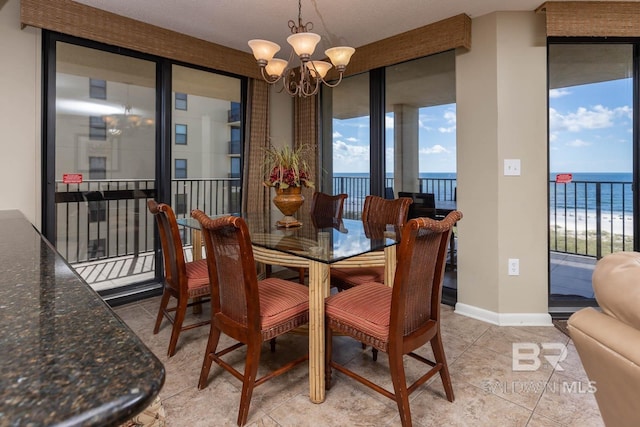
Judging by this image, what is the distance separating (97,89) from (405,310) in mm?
3121

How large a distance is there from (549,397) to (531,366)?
0.33 meters

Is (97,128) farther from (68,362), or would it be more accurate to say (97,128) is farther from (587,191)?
(587,191)

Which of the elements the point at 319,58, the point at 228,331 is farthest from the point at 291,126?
the point at 228,331

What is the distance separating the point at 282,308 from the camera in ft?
5.90

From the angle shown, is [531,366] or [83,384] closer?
[83,384]

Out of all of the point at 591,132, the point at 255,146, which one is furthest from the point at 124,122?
the point at 591,132

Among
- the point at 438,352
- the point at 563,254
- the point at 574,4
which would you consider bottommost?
the point at 438,352

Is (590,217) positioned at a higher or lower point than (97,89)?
lower

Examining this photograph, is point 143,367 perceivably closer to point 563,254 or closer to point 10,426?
point 10,426

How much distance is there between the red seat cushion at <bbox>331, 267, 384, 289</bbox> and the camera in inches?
93.3

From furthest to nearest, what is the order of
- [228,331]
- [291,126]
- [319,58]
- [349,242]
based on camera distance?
[291,126] → [319,58] → [349,242] → [228,331]

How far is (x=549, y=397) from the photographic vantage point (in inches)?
72.6

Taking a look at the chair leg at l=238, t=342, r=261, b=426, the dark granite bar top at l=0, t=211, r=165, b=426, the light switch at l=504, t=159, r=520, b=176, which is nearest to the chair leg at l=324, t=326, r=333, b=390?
the chair leg at l=238, t=342, r=261, b=426

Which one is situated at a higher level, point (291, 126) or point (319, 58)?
point (319, 58)
